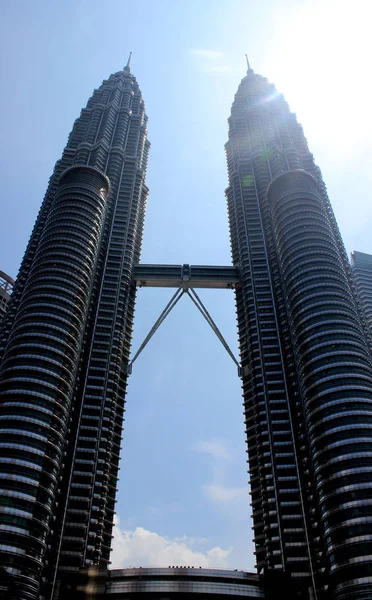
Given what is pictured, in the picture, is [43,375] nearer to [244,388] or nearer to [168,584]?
[168,584]

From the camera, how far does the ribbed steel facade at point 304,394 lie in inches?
3644

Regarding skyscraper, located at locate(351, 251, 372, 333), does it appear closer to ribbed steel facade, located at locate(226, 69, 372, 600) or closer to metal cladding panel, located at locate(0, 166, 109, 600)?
ribbed steel facade, located at locate(226, 69, 372, 600)

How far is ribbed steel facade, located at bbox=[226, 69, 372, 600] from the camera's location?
92562 millimetres

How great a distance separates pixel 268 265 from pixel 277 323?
21177mm

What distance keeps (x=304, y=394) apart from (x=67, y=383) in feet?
159

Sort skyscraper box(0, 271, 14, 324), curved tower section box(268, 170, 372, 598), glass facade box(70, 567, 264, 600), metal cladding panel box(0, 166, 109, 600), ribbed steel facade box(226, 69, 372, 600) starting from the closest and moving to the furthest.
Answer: curved tower section box(268, 170, 372, 598), metal cladding panel box(0, 166, 109, 600), ribbed steel facade box(226, 69, 372, 600), glass facade box(70, 567, 264, 600), skyscraper box(0, 271, 14, 324)

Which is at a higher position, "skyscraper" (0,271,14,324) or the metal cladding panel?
"skyscraper" (0,271,14,324)

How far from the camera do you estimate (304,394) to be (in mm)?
110750

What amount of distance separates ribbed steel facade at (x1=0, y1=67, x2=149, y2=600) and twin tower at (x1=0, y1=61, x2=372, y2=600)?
0.31 metres

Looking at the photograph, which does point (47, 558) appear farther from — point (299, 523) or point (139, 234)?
point (139, 234)

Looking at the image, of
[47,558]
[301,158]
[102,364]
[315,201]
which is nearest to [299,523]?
[47,558]

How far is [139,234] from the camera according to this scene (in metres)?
176

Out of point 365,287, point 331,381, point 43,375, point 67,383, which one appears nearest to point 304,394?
point 331,381

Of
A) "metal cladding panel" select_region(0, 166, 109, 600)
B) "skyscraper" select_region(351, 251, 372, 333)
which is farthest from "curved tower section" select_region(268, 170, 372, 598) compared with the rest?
"skyscraper" select_region(351, 251, 372, 333)
